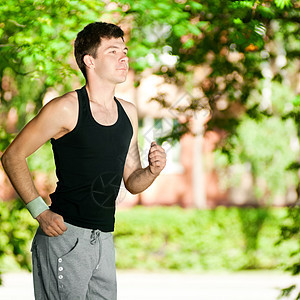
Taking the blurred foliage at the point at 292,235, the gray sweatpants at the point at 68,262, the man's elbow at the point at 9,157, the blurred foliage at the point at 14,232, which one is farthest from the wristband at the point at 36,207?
the blurred foliage at the point at 292,235

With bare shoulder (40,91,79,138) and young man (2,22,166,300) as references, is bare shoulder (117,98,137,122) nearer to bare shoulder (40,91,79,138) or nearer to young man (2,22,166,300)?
young man (2,22,166,300)

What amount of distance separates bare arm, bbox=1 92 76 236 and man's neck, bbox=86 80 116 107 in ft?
0.61

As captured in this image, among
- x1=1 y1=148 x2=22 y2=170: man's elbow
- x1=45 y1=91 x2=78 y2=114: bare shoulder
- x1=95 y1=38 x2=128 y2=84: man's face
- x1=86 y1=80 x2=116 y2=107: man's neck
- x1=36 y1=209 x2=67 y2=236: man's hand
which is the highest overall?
x1=95 y1=38 x2=128 y2=84: man's face

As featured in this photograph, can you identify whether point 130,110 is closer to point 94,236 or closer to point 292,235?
point 94,236

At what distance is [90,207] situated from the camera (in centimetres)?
293

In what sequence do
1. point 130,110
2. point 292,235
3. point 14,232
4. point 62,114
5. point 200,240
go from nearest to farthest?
point 62,114
point 130,110
point 292,235
point 14,232
point 200,240

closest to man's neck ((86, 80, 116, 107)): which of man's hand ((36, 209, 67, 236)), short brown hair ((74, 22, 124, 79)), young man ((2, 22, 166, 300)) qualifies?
young man ((2, 22, 166, 300))

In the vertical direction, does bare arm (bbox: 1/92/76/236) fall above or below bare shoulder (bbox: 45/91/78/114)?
below

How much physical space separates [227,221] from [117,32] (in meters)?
10.1

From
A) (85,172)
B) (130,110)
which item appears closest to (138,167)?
(130,110)

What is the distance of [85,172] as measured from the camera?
2.92 m

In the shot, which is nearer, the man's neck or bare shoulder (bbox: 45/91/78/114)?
bare shoulder (bbox: 45/91/78/114)

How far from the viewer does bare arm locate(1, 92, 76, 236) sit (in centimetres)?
286

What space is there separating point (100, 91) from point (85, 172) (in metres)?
0.43
